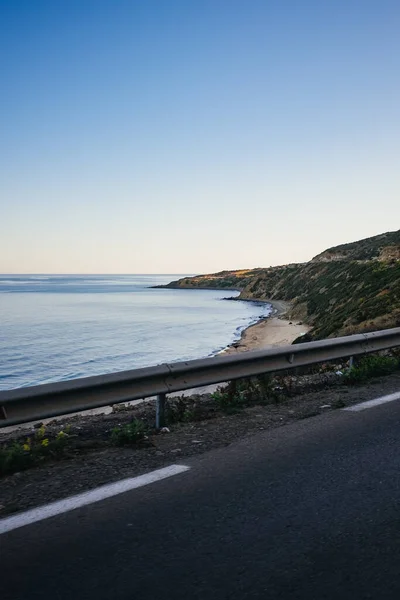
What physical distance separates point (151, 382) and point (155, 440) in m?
0.65

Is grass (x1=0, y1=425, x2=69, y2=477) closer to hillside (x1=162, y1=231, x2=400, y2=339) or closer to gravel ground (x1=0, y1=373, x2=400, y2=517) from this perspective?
gravel ground (x1=0, y1=373, x2=400, y2=517)

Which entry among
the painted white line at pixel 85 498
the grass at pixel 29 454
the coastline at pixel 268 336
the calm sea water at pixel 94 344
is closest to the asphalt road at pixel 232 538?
the painted white line at pixel 85 498

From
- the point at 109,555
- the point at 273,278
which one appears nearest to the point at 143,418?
the point at 109,555

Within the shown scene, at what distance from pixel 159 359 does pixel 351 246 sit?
376 feet

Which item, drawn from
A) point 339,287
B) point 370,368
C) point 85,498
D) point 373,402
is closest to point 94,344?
point 339,287

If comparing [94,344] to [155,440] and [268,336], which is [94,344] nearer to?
[268,336]

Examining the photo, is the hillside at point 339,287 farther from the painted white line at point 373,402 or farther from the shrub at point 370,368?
the painted white line at point 373,402

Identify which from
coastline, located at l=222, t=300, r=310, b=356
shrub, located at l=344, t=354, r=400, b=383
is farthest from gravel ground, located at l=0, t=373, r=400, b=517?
coastline, located at l=222, t=300, r=310, b=356

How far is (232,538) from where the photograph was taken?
10.8ft

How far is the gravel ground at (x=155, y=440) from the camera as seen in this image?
4336mm

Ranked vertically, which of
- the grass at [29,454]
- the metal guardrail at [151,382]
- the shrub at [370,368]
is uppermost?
the metal guardrail at [151,382]

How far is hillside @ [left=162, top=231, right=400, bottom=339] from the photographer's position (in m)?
A: 22.9

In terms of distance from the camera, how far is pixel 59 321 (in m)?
57.0

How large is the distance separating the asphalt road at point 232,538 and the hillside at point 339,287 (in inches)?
502
